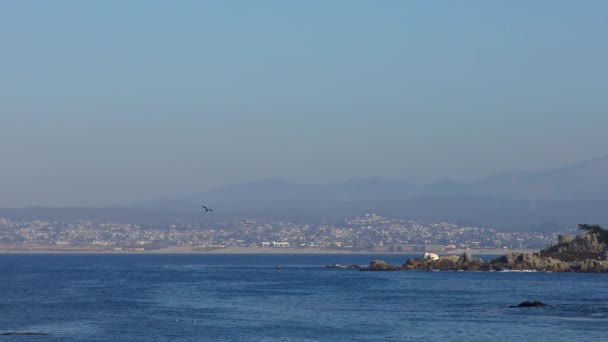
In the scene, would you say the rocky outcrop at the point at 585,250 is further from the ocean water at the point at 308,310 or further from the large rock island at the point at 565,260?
the ocean water at the point at 308,310

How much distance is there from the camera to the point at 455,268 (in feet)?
654

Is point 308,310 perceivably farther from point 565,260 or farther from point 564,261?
point 565,260

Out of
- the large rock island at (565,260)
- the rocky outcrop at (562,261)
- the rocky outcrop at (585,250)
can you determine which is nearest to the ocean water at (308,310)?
the rocky outcrop at (562,261)

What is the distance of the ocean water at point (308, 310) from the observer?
268 ft

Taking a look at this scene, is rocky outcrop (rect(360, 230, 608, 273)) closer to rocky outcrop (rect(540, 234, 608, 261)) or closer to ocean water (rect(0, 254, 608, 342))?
rocky outcrop (rect(540, 234, 608, 261))


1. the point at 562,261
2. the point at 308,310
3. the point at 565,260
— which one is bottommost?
the point at 308,310

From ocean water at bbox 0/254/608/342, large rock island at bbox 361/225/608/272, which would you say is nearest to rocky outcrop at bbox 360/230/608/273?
large rock island at bbox 361/225/608/272

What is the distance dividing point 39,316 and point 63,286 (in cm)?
5101

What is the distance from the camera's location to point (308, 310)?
10331 cm

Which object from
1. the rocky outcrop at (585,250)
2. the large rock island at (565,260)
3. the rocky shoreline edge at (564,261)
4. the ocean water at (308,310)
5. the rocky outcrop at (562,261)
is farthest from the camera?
the rocky outcrop at (585,250)

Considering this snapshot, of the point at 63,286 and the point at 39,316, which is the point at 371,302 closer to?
the point at 39,316

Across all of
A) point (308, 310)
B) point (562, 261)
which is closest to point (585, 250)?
point (562, 261)

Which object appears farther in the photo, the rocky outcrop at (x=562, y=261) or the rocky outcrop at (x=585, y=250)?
the rocky outcrop at (x=585, y=250)

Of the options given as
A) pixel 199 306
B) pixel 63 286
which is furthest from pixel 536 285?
pixel 63 286
